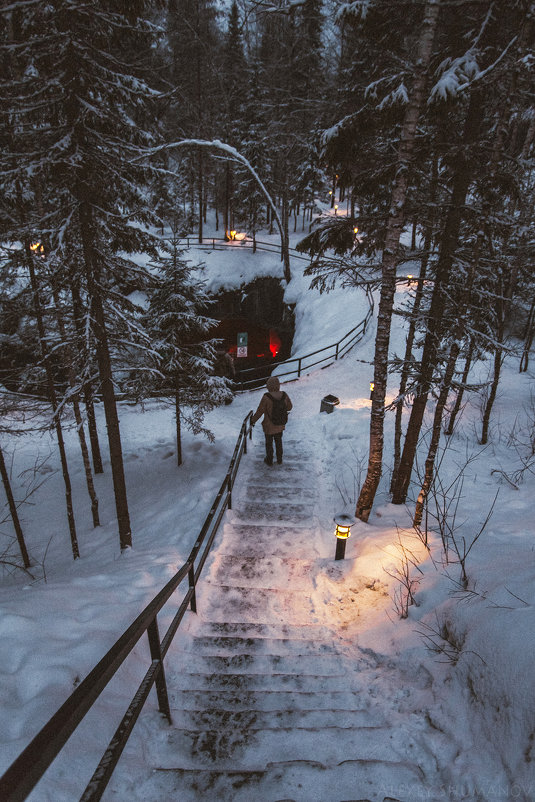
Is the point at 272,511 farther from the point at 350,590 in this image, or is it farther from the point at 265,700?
the point at 265,700

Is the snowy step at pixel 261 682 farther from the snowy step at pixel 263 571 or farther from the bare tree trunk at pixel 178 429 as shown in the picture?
the bare tree trunk at pixel 178 429

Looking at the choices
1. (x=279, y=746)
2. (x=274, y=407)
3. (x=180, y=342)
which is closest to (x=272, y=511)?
(x=274, y=407)

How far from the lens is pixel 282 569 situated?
19.8ft

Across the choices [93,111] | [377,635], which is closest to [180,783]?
[377,635]

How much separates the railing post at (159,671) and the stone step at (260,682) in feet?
1.80

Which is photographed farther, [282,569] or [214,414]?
[214,414]

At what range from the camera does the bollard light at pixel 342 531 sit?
6.04 metres

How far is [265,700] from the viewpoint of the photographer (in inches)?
141

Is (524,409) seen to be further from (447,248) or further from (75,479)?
(75,479)

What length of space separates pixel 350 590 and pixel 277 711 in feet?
8.05

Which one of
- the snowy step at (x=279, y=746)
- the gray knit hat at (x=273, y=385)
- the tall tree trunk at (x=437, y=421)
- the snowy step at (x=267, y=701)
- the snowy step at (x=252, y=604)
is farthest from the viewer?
the gray knit hat at (x=273, y=385)

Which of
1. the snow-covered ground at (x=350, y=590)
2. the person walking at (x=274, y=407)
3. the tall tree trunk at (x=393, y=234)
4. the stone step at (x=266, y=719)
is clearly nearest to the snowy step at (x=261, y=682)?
the stone step at (x=266, y=719)

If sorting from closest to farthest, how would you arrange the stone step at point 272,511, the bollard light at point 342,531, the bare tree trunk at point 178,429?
the bollard light at point 342,531 → the stone step at point 272,511 → the bare tree trunk at point 178,429

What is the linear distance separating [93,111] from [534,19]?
20.4 ft
